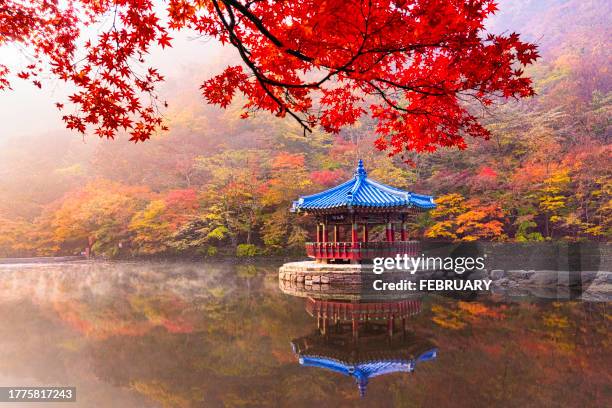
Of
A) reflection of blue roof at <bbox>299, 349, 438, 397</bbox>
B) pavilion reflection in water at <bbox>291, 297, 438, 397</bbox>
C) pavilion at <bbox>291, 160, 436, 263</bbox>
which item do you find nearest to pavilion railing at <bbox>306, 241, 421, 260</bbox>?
pavilion at <bbox>291, 160, 436, 263</bbox>

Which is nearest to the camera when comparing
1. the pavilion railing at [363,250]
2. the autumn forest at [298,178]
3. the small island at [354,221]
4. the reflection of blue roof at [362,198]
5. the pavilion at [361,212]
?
the small island at [354,221]

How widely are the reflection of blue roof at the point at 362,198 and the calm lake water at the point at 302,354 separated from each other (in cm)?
399

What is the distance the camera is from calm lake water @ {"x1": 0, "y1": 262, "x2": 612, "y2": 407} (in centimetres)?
498

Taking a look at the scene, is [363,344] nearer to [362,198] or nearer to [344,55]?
[344,55]

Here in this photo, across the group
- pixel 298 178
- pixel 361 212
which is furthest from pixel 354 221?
pixel 298 178

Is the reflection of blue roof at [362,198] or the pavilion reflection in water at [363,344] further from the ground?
the reflection of blue roof at [362,198]

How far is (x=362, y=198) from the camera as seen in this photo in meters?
14.7

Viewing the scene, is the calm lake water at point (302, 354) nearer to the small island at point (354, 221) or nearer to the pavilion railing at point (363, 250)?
the small island at point (354, 221)

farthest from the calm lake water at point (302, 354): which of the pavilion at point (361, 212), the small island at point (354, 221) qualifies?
the pavilion at point (361, 212)

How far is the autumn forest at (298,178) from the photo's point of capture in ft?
66.4

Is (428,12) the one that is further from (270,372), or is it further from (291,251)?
(291,251)

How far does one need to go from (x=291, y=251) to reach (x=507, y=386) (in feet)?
69.8

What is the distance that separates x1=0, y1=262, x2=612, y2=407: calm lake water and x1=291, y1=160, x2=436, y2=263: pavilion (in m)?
3.58

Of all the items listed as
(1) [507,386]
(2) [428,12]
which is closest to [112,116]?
(2) [428,12]
